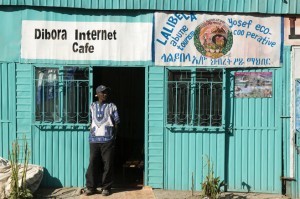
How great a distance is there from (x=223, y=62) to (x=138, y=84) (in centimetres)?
294

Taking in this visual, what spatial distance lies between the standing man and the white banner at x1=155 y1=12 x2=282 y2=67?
3.77ft

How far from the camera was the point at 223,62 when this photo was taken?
326 inches

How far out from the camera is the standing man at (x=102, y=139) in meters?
7.89

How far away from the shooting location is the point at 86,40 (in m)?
8.20

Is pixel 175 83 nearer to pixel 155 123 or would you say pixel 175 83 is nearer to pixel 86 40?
pixel 155 123

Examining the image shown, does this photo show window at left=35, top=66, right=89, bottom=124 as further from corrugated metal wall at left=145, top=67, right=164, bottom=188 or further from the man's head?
corrugated metal wall at left=145, top=67, right=164, bottom=188

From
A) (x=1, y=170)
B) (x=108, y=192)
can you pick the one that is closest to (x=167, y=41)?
(x=108, y=192)

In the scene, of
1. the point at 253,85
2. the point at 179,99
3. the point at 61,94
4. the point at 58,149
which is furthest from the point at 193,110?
the point at 58,149

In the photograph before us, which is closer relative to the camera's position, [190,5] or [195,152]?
[190,5]

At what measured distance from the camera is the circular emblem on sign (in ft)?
27.2

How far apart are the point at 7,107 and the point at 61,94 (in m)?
0.93

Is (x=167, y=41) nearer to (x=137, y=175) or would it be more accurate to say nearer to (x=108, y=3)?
(x=108, y=3)

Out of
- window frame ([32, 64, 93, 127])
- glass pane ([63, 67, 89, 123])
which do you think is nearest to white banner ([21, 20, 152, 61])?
window frame ([32, 64, 93, 127])

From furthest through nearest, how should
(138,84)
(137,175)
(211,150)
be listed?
(138,84)
(137,175)
(211,150)
